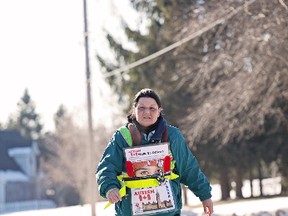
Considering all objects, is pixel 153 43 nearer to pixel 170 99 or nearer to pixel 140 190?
pixel 170 99

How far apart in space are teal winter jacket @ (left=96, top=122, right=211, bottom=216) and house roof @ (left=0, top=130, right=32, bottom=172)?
187ft

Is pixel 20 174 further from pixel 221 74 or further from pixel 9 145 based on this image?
pixel 221 74

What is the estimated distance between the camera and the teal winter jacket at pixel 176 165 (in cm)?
496

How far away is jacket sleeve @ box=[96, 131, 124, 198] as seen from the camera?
482cm

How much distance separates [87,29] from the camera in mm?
22484

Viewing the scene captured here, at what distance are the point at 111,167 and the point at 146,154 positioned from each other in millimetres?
253

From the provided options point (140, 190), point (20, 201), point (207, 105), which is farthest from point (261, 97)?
point (20, 201)

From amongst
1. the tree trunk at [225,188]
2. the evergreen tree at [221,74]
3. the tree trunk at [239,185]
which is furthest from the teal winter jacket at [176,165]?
the tree trunk at [225,188]

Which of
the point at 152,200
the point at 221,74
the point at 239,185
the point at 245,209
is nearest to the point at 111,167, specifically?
the point at 152,200

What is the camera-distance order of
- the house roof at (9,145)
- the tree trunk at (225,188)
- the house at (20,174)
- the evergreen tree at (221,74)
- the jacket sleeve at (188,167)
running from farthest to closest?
the house roof at (9,145) < the house at (20,174) < the tree trunk at (225,188) < the evergreen tree at (221,74) < the jacket sleeve at (188,167)

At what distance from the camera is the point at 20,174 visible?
63.2 metres

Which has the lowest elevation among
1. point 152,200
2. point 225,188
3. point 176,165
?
point 225,188

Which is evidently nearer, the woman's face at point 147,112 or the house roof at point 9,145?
the woman's face at point 147,112

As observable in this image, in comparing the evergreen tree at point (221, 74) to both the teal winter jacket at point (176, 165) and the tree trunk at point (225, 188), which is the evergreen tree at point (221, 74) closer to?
the tree trunk at point (225, 188)
